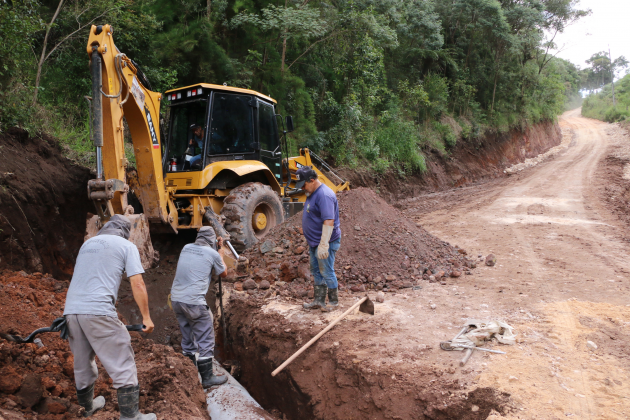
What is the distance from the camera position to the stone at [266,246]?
22.7 ft

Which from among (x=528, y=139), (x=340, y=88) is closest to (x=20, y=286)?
(x=340, y=88)

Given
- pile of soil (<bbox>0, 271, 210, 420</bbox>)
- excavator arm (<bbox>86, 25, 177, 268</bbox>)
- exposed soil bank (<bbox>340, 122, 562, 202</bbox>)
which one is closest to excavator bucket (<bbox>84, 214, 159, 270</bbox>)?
excavator arm (<bbox>86, 25, 177, 268</bbox>)

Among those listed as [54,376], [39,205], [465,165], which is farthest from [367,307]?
[465,165]

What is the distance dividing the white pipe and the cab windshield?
3835mm

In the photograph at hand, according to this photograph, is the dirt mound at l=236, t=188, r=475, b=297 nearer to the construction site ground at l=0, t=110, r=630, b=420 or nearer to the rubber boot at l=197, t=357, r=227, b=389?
the construction site ground at l=0, t=110, r=630, b=420

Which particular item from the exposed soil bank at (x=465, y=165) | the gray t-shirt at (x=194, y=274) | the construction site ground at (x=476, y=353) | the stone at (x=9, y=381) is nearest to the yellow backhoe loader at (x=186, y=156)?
the gray t-shirt at (x=194, y=274)

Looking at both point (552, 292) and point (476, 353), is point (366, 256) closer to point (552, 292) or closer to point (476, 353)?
point (552, 292)

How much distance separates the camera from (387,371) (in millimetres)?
3928

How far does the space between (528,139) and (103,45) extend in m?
28.3

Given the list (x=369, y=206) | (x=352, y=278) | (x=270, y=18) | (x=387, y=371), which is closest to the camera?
(x=387, y=371)

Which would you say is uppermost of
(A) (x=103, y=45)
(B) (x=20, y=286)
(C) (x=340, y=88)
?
(C) (x=340, y=88)

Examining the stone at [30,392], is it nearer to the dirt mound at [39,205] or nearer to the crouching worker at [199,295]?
the crouching worker at [199,295]

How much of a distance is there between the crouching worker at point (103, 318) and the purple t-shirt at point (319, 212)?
2298 millimetres

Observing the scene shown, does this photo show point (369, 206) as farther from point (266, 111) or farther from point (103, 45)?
point (103, 45)
